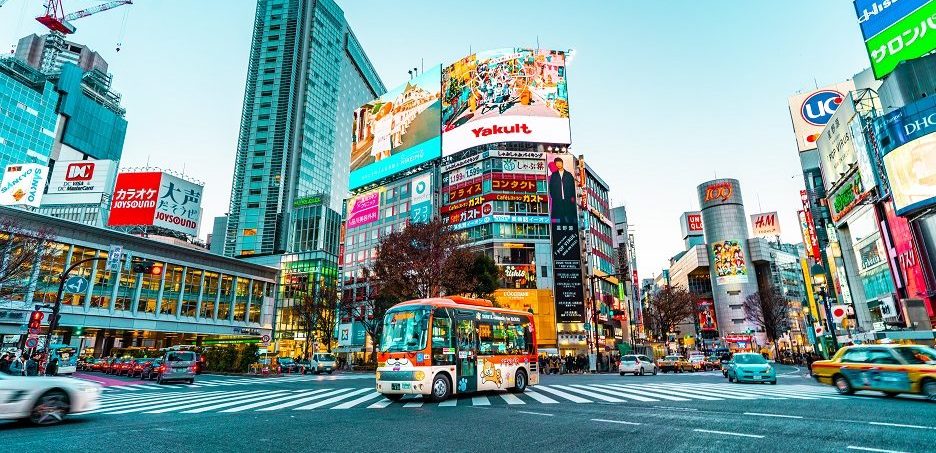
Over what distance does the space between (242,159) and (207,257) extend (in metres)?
48.0

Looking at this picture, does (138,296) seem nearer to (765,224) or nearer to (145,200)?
(145,200)

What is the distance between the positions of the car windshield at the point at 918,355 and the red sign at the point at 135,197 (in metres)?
57.6

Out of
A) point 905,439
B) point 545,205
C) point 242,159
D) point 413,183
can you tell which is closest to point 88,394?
point 905,439

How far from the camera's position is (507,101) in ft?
203

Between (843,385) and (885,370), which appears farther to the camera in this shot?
(843,385)

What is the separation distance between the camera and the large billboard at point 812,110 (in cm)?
5231

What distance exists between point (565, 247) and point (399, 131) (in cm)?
3142

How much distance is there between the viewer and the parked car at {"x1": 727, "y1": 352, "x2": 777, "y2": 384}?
65.5 feet

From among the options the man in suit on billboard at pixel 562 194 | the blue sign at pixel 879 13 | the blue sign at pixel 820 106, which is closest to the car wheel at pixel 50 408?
the blue sign at pixel 879 13

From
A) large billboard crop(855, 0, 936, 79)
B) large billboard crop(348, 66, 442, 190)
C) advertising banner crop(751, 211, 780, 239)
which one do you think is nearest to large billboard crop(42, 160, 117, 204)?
large billboard crop(348, 66, 442, 190)

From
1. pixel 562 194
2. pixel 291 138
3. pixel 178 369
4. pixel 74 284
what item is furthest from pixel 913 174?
pixel 291 138

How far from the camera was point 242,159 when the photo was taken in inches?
4122

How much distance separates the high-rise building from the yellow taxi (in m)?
189

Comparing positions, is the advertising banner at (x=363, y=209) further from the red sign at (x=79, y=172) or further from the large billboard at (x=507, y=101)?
the red sign at (x=79, y=172)
